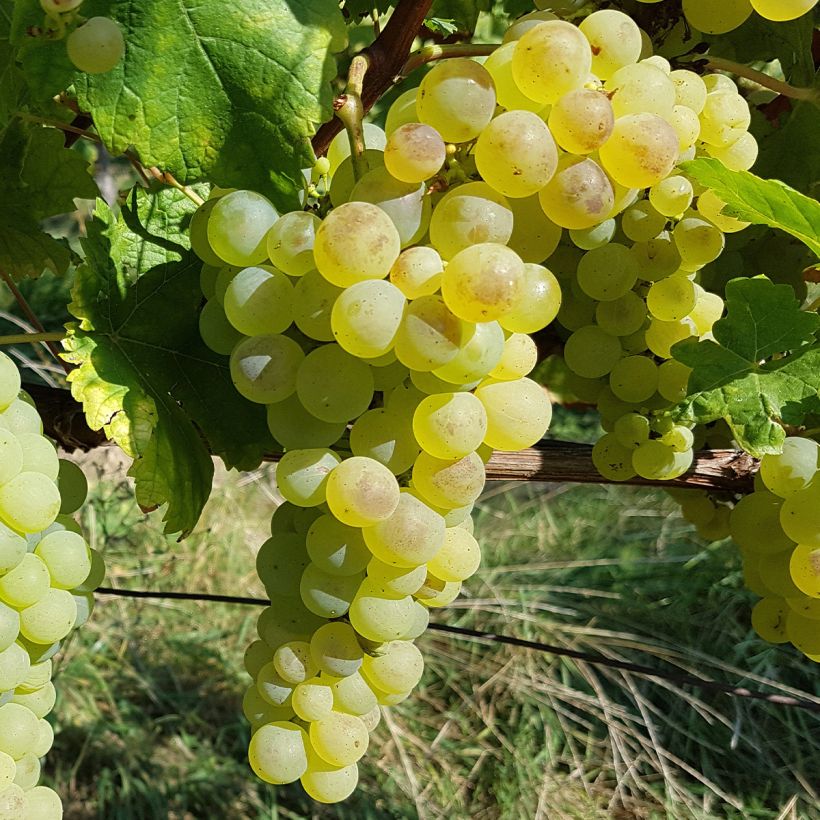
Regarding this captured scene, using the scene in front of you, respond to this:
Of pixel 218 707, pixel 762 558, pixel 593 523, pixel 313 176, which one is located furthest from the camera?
pixel 593 523

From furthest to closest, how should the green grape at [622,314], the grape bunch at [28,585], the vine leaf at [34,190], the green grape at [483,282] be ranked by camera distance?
the vine leaf at [34,190] < the green grape at [622,314] < the grape bunch at [28,585] < the green grape at [483,282]

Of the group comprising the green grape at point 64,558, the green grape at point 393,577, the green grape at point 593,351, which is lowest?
the green grape at point 64,558

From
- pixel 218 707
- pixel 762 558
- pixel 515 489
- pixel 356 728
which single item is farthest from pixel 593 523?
pixel 356 728

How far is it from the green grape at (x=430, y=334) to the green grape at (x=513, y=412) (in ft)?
0.24

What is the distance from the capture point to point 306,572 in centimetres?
56

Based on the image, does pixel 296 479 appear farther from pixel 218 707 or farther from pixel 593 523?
pixel 593 523

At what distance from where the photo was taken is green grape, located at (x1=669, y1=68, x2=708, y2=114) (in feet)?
1.83

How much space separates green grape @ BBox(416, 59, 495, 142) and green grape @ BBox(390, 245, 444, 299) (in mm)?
67

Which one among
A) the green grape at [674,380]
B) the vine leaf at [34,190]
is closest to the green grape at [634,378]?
the green grape at [674,380]

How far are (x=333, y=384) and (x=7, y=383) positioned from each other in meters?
0.20

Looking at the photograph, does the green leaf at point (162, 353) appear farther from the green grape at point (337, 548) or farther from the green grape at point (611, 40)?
the green grape at point (611, 40)

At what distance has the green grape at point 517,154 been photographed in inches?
18.4

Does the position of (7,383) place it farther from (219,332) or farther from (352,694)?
(352,694)

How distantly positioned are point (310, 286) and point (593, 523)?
8.15ft
